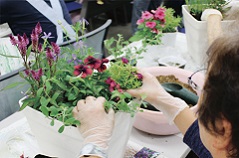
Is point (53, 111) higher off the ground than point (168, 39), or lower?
higher

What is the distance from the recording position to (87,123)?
714 millimetres

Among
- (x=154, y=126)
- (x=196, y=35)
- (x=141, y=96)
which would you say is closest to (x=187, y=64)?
(x=196, y=35)

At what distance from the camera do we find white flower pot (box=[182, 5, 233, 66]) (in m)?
1.29

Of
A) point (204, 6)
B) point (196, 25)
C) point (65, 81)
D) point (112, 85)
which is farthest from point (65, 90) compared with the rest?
point (204, 6)

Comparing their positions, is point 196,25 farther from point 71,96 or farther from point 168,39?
point 71,96

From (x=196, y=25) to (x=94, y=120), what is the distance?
0.79 m

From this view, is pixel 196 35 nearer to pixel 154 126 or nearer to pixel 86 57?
pixel 154 126

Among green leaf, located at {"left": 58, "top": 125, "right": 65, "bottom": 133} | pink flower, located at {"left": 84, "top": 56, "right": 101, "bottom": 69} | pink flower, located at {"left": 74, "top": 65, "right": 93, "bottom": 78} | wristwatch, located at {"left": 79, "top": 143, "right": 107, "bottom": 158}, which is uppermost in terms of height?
pink flower, located at {"left": 84, "top": 56, "right": 101, "bottom": 69}

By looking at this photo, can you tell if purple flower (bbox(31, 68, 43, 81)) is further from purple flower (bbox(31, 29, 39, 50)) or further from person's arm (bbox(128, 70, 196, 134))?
person's arm (bbox(128, 70, 196, 134))

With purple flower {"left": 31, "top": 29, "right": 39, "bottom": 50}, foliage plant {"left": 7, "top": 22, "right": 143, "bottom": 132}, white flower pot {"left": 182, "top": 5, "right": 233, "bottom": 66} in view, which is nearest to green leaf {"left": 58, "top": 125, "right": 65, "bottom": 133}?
foliage plant {"left": 7, "top": 22, "right": 143, "bottom": 132}

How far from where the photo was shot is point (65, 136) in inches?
28.8

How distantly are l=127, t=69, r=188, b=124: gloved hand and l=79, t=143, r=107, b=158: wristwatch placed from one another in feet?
0.85

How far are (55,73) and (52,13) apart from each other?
2.82 feet

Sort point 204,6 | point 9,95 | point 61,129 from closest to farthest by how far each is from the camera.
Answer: point 61,129
point 9,95
point 204,6
